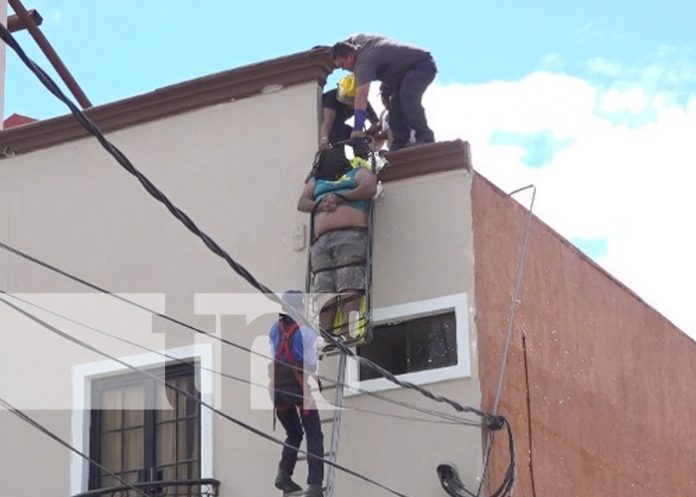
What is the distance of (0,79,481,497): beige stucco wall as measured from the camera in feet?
41.6

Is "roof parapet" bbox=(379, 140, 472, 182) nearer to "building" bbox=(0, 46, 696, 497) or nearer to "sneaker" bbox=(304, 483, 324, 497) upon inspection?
"building" bbox=(0, 46, 696, 497)

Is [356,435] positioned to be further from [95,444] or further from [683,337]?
[683,337]

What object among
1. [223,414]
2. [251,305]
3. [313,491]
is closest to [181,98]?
[251,305]

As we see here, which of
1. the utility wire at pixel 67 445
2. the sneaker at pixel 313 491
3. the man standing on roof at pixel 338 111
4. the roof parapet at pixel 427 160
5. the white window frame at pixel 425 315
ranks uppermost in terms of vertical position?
the man standing on roof at pixel 338 111

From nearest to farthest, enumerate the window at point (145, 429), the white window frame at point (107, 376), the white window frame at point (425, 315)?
1. the white window frame at point (425, 315)
2. the white window frame at point (107, 376)
3. the window at point (145, 429)

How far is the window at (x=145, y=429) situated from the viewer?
13.7m

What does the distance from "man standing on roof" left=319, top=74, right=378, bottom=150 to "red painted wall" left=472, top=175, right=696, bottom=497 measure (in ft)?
4.25

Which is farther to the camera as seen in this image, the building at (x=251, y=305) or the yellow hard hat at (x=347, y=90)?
the yellow hard hat at (x=347, y=90)

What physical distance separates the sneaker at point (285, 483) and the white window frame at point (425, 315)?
91 cm

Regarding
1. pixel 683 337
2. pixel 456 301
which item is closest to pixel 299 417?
pixel 456 301

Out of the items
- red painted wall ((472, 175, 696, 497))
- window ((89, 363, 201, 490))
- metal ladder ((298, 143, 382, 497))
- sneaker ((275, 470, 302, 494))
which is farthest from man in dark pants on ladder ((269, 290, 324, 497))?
window ((89, 363, 201, 490))

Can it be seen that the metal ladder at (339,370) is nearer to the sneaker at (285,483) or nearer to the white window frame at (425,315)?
the white window frame at (425,315)

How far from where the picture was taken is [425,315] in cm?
1284

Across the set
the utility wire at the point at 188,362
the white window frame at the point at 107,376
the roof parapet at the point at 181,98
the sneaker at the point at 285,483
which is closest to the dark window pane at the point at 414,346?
the utility wire at the point at 188,362
